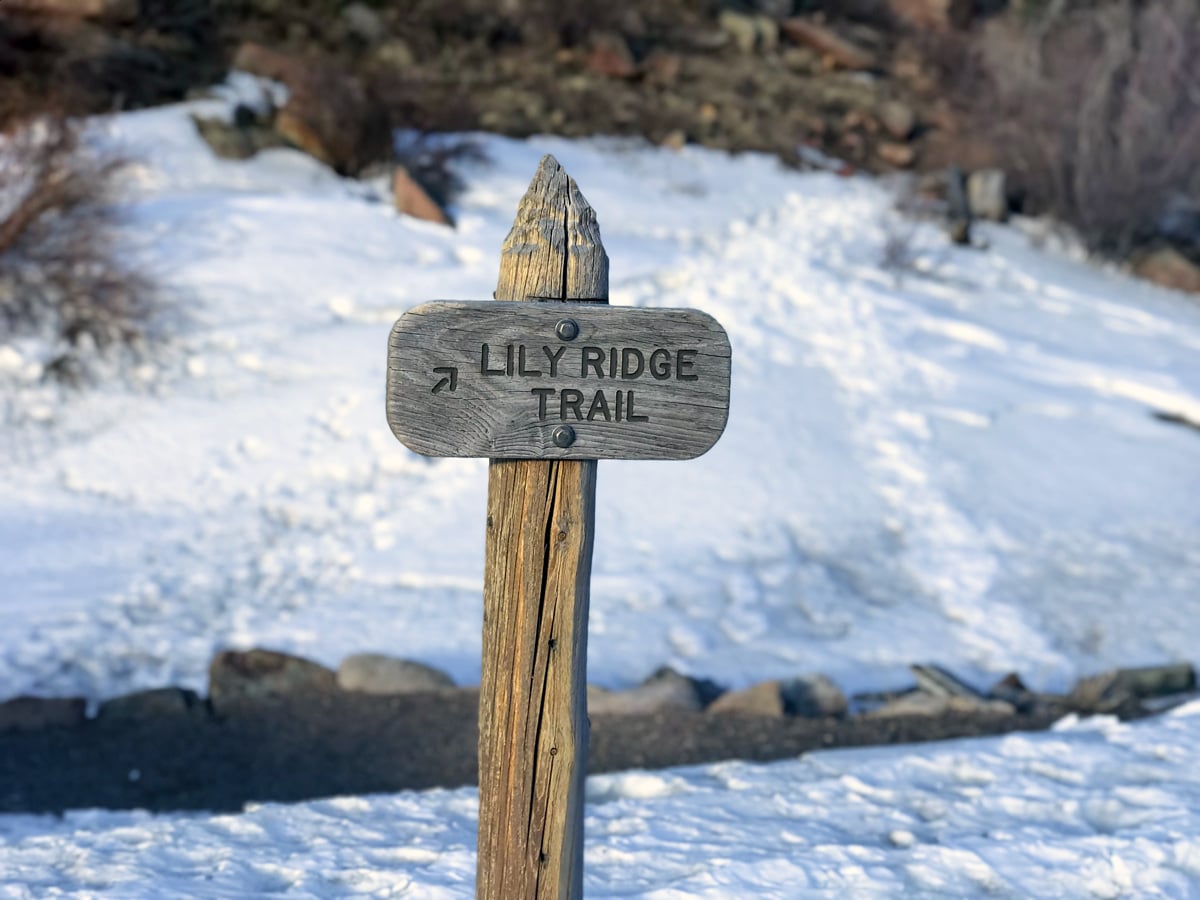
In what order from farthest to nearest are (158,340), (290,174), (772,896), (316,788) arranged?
1. (290,174)
2. (158,340)
3. (316,788)
4. (772,896)

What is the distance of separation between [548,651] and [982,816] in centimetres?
222

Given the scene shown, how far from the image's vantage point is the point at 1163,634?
611 centimetres

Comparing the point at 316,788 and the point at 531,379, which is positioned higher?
the point at 531,379

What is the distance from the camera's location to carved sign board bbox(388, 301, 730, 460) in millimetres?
2266

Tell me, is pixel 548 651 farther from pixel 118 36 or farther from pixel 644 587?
pixel 118 36

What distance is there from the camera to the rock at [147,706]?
16.3 ft

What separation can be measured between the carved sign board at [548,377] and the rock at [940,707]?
10.8 feet

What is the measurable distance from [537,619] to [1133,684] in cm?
408

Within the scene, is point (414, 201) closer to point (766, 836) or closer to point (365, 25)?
point (365, 25)

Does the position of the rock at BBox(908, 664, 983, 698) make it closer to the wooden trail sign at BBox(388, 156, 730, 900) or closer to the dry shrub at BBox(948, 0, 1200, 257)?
the wooden trail sign at BBox(388, 156, 730, 900)

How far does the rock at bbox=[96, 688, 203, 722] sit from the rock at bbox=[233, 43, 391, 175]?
7.02m

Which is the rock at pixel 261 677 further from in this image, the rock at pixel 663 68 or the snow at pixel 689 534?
the rock at pixel 663 68

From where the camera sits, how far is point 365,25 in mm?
14883

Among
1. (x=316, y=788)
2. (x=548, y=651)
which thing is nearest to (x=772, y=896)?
(x=548, y=651)
